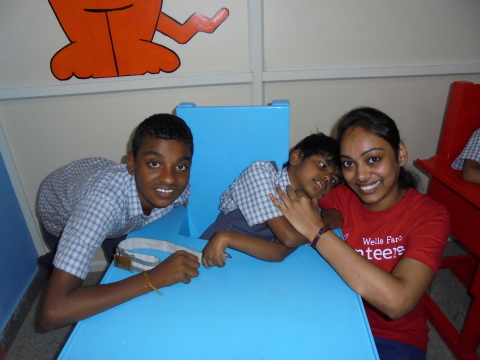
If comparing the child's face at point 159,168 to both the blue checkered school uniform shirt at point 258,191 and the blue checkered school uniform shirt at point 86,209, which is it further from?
the blue checkered school uniform shirt at point 258,191

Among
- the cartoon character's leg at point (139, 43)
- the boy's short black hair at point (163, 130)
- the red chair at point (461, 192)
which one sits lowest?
the red chair at point (461, 192)

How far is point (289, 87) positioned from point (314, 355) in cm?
132

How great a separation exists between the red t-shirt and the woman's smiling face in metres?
0.07

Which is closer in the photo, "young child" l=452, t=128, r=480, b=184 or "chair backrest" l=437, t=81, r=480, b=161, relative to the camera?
"young child" l=452, t=128, r=480, b=184

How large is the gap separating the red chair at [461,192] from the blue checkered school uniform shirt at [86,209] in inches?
41.9

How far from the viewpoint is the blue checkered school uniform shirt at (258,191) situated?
3.34ft

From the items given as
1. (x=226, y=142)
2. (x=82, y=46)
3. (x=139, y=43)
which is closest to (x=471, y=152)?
(x=226, y=142)

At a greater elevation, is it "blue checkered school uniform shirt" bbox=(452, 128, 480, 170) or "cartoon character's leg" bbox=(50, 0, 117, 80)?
"cartoon character's leg" bbox=(50, 0, 117, 80)

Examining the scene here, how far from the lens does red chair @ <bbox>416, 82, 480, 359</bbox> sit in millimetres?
1268

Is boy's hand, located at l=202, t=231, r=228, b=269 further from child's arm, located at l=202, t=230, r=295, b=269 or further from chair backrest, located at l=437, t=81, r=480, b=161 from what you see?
chair backrest, located at l=437, t=81, r=480, b=161

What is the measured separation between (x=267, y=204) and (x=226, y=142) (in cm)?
34

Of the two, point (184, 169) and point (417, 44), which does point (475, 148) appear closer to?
point (417, 44)

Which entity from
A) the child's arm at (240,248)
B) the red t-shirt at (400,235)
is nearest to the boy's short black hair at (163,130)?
the child's arm at (240,248)

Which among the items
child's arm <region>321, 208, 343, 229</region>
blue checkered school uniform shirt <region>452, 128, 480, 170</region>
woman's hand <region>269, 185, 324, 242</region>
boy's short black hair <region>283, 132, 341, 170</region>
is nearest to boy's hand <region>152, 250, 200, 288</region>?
woman's hand <region>269, 185, 324, 242</region>
